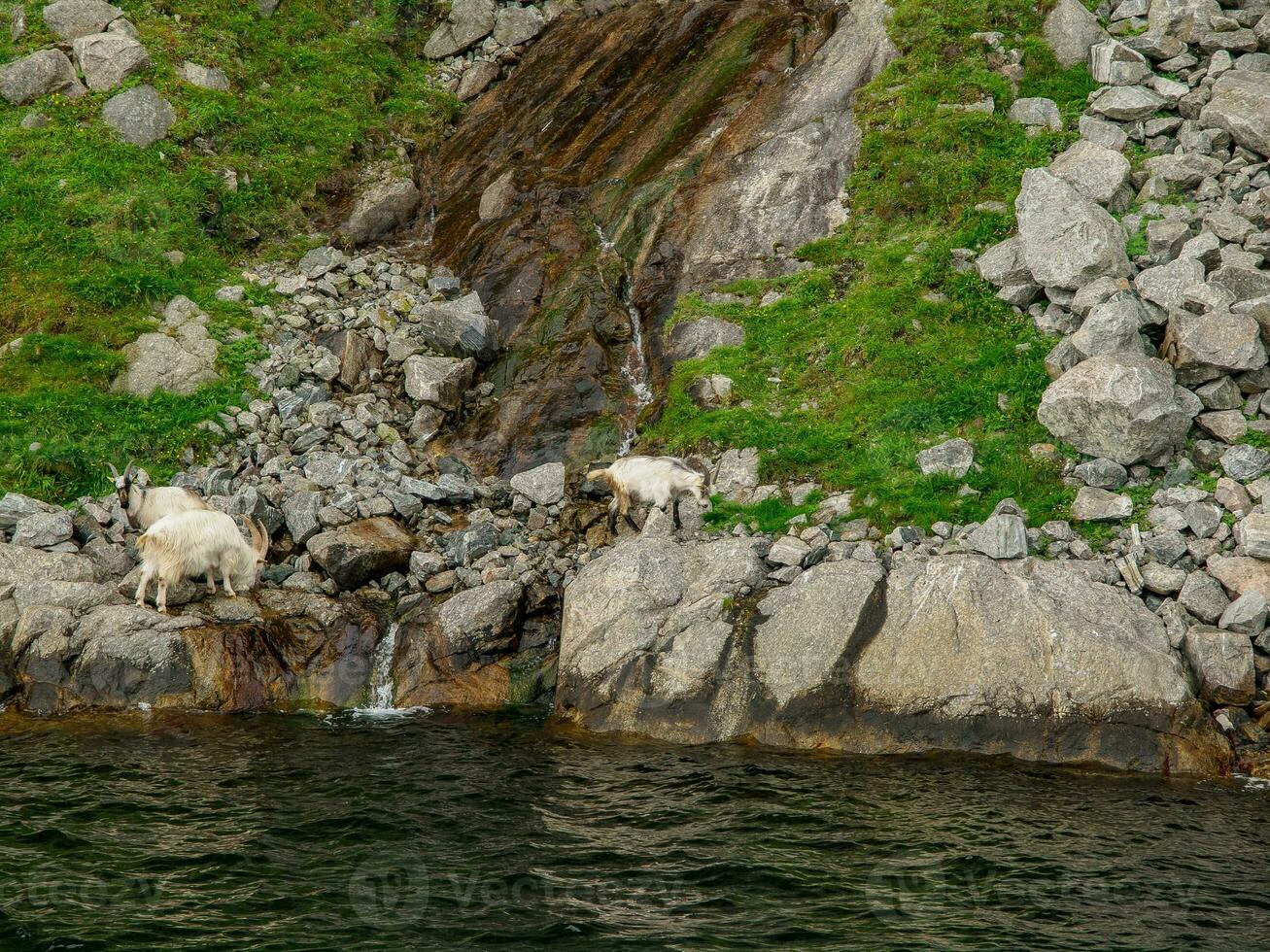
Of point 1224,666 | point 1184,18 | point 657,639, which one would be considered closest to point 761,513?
point 657,639

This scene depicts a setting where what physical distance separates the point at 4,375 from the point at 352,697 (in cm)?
1152

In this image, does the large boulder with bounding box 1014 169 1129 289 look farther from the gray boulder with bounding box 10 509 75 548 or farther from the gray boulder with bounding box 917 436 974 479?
the gray boulder with bounding box 10 509 75 548

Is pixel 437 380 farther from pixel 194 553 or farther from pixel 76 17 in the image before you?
pixel 76 17

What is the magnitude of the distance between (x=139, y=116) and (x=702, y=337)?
1764 centimetres

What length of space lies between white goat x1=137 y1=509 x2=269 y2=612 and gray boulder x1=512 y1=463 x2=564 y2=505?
15.3 ft

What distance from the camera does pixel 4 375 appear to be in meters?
20.3

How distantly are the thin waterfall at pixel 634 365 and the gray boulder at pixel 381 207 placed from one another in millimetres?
7550

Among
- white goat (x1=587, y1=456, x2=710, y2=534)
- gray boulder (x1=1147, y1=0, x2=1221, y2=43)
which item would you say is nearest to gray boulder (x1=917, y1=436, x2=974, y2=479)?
white goat (x1=587, y1=456, x2=710, y2=534)

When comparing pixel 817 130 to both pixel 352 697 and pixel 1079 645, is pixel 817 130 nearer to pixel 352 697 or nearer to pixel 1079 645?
pixel 1079 645

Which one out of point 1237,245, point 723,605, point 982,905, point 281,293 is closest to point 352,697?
point 723,605

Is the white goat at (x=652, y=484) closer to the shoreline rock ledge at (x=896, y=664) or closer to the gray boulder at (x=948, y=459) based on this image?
the shoreline rock ledge at (x=896, y=664)

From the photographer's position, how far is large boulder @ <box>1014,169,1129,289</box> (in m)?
16.8

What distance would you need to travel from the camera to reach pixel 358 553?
628 inches

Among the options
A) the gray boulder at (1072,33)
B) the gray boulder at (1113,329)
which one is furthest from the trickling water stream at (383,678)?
the gray boulder at (1072,33)
